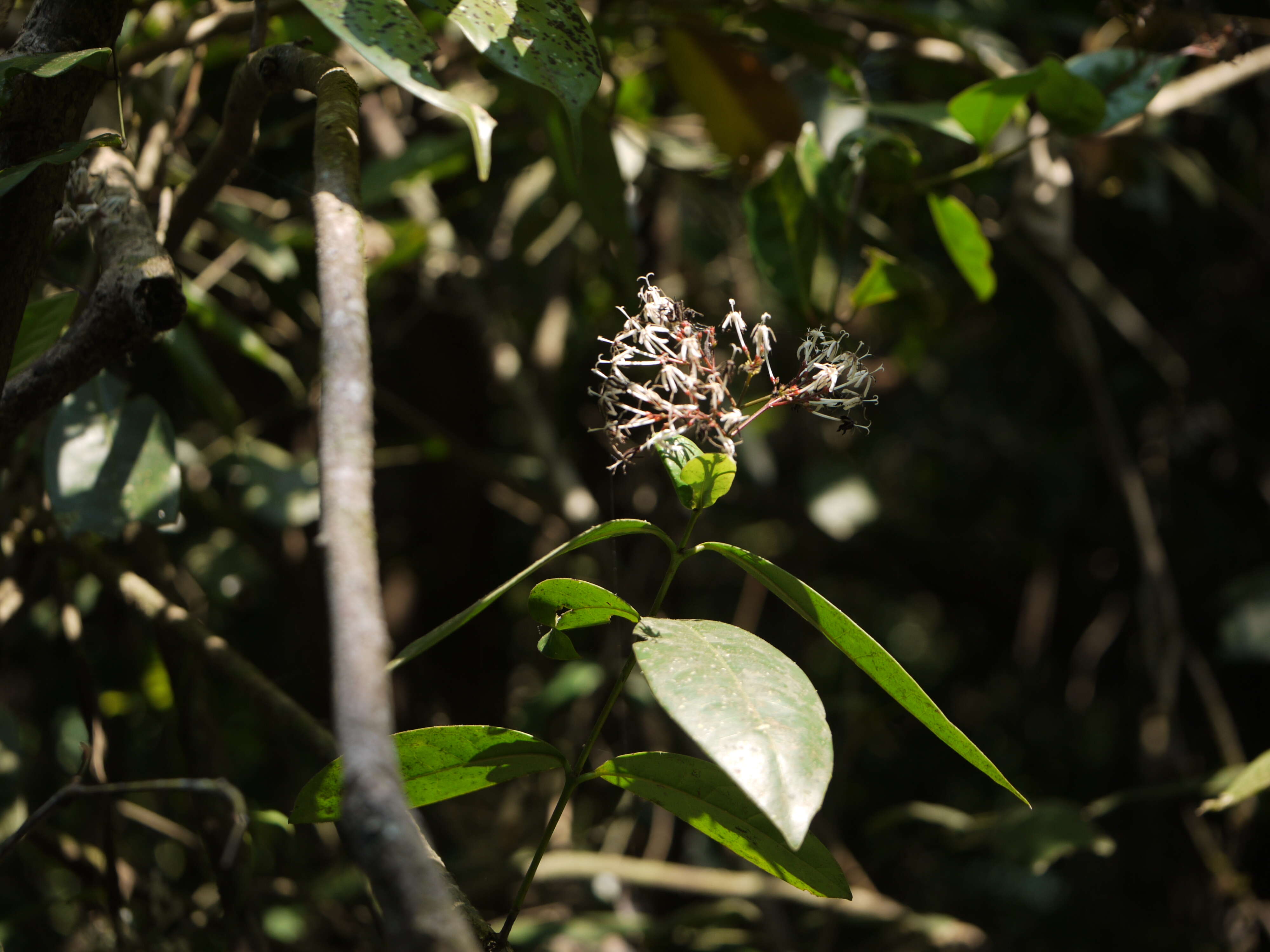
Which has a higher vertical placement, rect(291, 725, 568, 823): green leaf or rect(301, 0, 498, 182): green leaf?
rect(301, 0, 498, 182): green leaf

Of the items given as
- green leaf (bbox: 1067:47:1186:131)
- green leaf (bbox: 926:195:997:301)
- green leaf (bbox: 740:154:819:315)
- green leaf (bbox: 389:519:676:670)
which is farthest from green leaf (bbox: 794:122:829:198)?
Answer: green leaf (bbox: 389:519:676:670)

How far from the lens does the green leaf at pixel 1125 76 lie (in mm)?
778

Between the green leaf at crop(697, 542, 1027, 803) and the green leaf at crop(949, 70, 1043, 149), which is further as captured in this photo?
the green leaf at crop(949, 70, 1043, 149)

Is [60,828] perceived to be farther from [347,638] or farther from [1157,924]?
[1157,924]

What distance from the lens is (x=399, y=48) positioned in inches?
16.3

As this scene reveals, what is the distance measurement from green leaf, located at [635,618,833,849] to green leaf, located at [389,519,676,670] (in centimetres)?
4

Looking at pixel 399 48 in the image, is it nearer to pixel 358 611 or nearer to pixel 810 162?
pixel 358 611

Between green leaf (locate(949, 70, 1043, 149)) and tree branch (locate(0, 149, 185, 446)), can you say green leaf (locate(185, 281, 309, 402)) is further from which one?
green leaf (locate(949, 70, 1043, 149))

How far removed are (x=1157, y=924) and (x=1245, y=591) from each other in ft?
1.60

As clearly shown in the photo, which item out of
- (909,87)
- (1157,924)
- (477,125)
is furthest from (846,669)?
(477,125)

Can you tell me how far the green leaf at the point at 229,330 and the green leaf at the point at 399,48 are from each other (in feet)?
1.55

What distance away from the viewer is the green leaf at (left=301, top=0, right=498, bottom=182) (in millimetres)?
400

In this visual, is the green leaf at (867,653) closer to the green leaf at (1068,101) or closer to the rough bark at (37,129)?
the rough bark at (37,129)

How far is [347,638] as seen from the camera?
26cm
